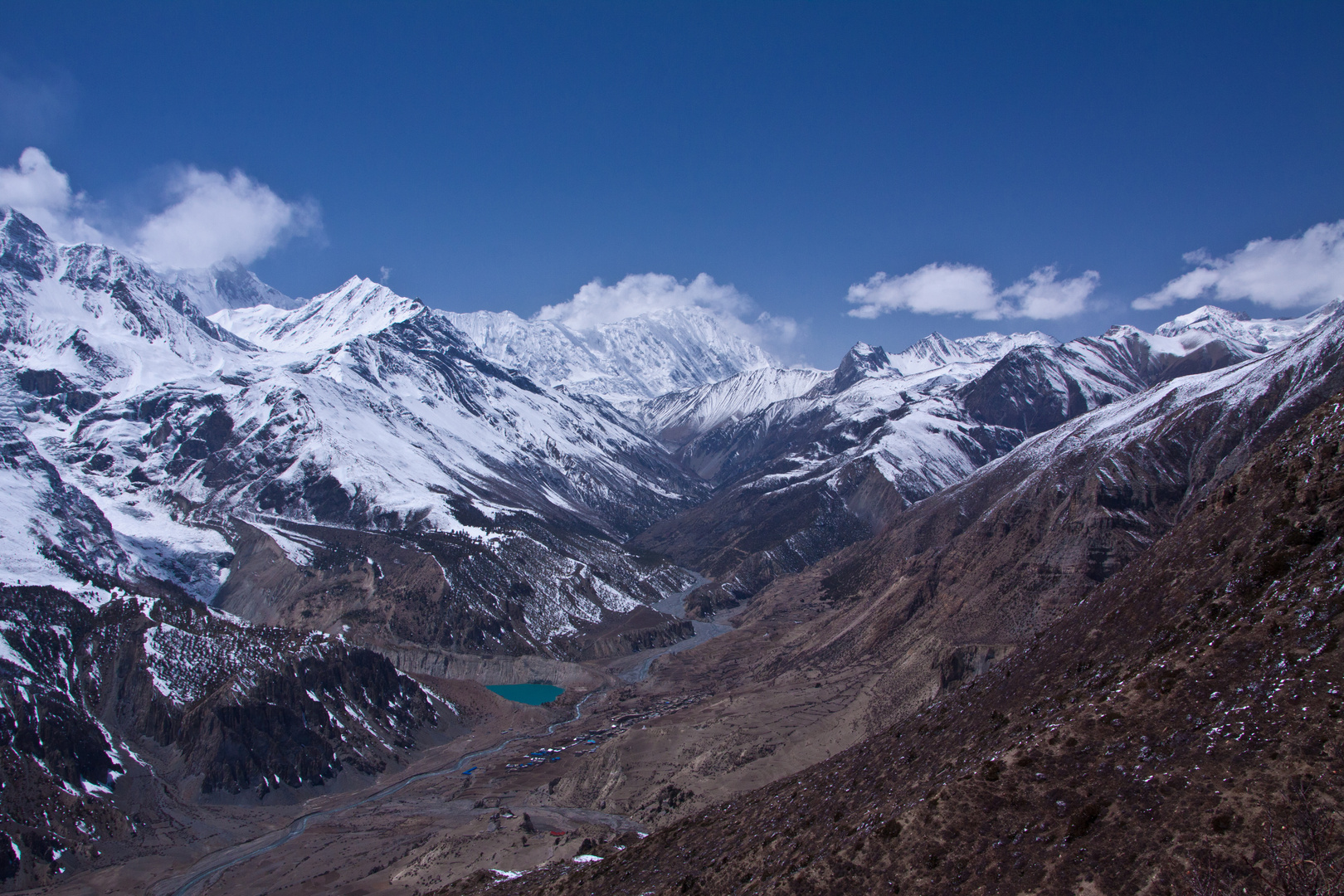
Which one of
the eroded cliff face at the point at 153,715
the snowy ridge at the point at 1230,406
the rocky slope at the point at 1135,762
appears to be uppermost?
the eroded cliff face at the point at 153,715

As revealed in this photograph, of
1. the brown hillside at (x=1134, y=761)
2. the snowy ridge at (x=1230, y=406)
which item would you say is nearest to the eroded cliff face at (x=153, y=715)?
the brown hillside at (x=1134, y=761)

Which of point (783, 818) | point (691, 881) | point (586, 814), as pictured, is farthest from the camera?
point (586, 814)

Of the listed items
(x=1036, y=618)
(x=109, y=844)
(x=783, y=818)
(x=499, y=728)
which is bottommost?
(x=1036, y=618)

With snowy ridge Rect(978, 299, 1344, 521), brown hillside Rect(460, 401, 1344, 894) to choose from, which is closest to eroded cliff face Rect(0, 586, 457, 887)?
brown hillside Rect(460, 401, 1344, 894)

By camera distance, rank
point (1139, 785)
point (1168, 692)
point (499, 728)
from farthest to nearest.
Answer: point (499, 728)
point (1168, 692)
point (1139, 785)

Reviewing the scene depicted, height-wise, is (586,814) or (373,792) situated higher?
(373,792)

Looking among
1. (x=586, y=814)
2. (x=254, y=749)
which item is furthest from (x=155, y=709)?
(x=586, y=814)

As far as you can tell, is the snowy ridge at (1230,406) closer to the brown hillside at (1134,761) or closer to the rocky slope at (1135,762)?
the rocky slope at (1135,762)

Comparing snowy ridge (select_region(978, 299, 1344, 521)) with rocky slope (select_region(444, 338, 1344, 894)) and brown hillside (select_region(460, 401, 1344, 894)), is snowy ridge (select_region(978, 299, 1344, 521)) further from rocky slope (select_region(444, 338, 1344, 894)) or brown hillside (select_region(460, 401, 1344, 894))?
brown hillside (select_region(460, 401, 1344, 894))

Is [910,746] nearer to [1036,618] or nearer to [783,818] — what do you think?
[783,818]
